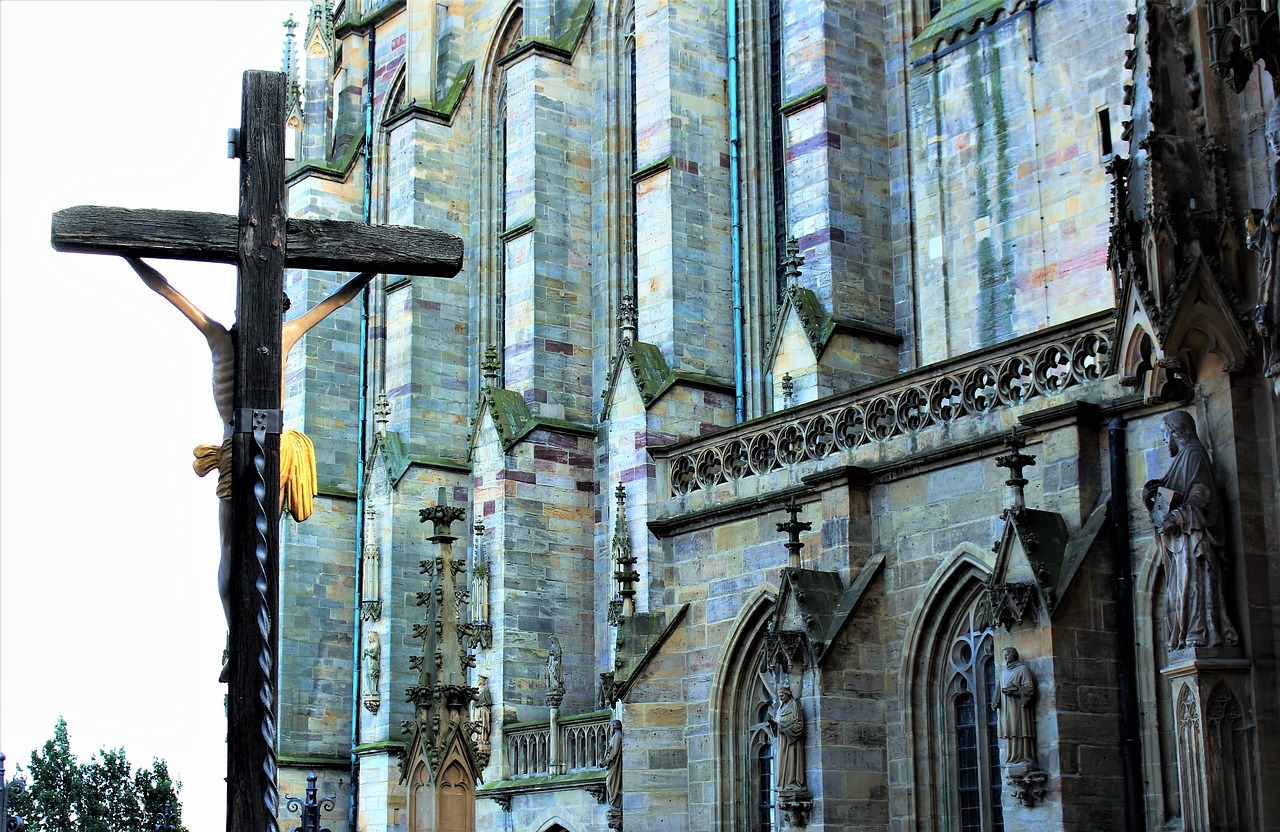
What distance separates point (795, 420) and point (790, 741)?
338cm

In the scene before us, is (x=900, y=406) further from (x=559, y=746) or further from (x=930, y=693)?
(x=559, y=746)

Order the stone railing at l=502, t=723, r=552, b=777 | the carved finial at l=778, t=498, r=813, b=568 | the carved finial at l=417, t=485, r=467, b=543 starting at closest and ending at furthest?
1. the carved finial at l=778, t=498, r=813, b=568
2. the carved finial at l=417, t=485, r=467, b=543
3. the stone railing at l=502, t=723, r=552, b=777

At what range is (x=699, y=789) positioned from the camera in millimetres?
18578

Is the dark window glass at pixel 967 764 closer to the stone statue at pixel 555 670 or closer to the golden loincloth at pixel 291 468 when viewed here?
the golden loincloth at pixel 291 468

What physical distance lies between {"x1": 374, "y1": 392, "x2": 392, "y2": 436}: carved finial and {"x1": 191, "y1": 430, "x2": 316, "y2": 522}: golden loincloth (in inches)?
1010

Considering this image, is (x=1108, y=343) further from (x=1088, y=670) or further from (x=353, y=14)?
(x=353, y=14)

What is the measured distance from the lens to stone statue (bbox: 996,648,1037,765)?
14195 millimetres

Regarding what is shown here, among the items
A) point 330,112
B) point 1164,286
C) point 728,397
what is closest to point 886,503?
point 1164,286

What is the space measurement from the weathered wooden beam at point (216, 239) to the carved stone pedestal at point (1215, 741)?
6043 mm

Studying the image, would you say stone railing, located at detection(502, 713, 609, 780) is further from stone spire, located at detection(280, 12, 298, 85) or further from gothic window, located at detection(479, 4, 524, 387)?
stone spire, located at detection(280, 12, 298, 85)

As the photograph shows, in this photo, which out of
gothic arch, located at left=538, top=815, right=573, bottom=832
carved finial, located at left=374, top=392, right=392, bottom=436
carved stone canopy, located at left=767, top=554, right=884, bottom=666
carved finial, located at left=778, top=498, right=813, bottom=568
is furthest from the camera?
carved finial, located at left=374, top=392, right=392, bottom=436

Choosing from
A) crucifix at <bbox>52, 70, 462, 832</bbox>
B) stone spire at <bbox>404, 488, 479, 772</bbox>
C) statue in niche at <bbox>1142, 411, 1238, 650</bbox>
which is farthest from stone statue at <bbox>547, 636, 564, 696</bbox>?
crucifix at <bbox>52, 70, 462, 832</bbox>

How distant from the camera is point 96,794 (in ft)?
158

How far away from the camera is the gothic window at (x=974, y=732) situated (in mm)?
16078
